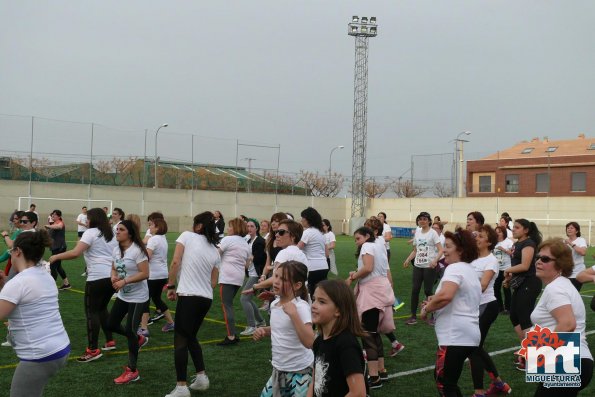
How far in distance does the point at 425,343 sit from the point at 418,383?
2411mm

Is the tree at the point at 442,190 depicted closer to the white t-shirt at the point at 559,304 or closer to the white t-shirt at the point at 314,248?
the white t-shirt at the point at 314,248

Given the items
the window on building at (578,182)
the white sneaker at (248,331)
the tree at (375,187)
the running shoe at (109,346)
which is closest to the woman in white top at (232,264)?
the white sneaker at (248,331)

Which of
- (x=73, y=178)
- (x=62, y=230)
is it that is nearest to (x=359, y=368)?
(x=62, y=230)

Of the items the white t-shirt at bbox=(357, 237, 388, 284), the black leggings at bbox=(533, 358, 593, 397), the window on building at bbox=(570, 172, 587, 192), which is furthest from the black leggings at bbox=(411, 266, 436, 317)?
the window on building at bbox=(570, 172, 587, 192)

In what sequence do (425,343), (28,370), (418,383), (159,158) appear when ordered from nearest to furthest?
1. (28,370)
2. (418,383)
3. (425,343)
4. (159,158)

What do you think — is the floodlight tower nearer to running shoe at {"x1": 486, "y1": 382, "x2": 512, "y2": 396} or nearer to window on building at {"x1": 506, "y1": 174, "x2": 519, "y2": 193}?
window on building at {"x1": 506, "y1": 174, "x2": 519, "y2": 193}

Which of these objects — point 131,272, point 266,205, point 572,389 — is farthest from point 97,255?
point 266,205

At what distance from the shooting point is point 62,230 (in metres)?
15.8

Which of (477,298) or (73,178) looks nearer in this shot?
(477,298)

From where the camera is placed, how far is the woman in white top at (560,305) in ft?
15.5

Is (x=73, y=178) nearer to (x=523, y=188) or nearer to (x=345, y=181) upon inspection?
(x=345, y=181)

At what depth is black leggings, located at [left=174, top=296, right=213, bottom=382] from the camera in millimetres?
6855

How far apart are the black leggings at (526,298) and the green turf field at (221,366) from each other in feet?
2.17

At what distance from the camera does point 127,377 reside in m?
7.52
